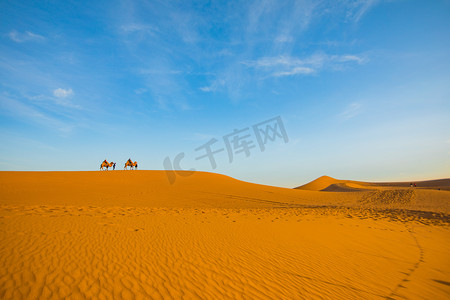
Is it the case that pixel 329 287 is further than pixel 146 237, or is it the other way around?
pixel 146 237

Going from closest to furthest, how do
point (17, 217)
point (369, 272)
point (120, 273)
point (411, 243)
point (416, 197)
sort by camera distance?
point (120, 273) < point (369, 272) < point (17, 217) < point (411, 243) < point (416, 197)

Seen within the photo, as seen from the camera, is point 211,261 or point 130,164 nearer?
point 211,261

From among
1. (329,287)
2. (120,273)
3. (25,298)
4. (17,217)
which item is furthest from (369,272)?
(17,217)

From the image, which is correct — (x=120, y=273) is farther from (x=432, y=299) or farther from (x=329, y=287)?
(x=432, y=299)

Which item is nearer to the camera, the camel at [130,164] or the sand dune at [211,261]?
the sand dune at [211,261]

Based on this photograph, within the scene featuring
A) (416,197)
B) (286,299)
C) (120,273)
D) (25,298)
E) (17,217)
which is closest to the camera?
(25,298)

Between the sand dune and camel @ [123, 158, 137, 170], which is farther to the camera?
camel @ [123, 158, 137, 170]

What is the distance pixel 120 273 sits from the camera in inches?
175

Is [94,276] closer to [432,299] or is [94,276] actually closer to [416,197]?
[432,299]

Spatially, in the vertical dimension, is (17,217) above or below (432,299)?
above

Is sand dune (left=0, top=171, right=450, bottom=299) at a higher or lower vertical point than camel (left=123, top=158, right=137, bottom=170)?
lower

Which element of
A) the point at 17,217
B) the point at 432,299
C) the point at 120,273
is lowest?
the point at 432,299

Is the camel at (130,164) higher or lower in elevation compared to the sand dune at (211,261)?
higher

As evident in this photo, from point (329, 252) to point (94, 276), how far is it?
7.10 m
